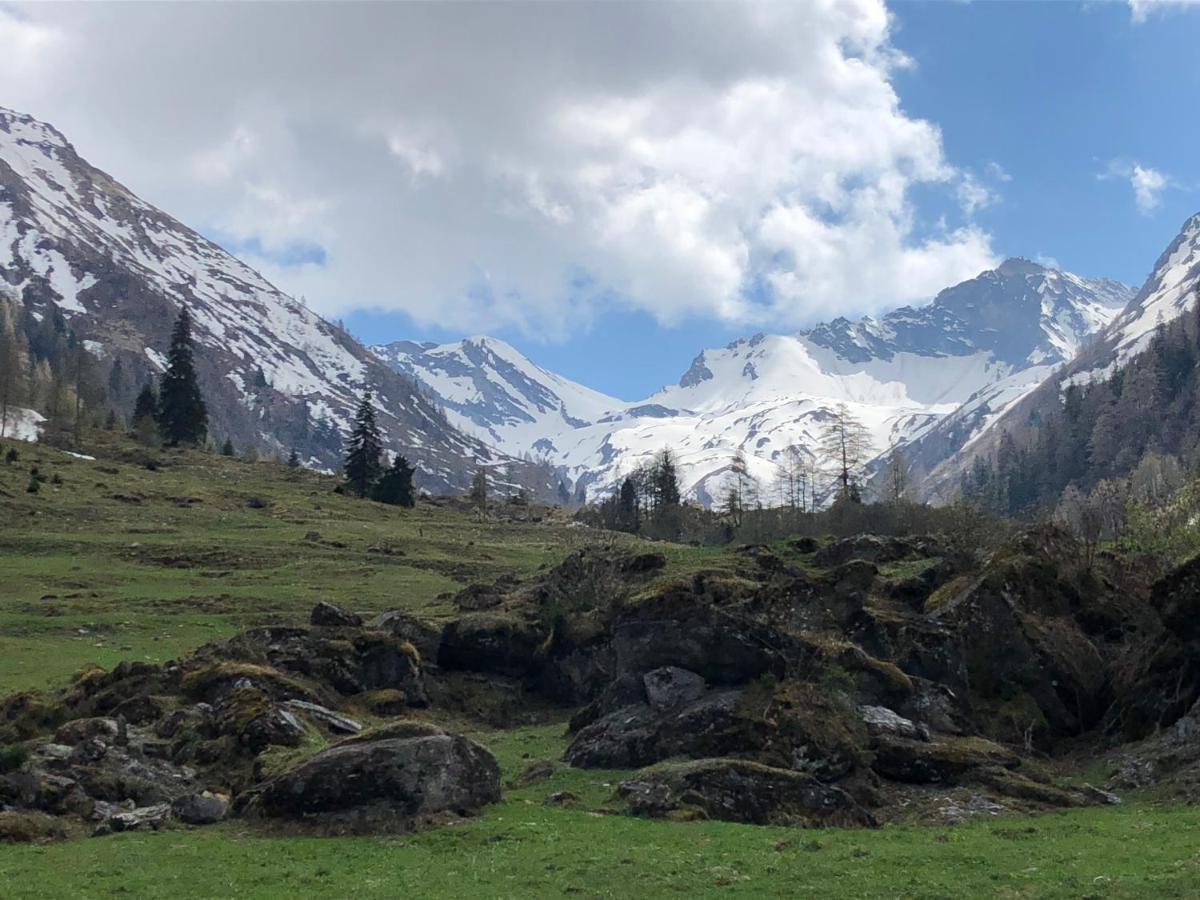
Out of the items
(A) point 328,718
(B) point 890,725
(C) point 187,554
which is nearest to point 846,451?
(C) point 187,554

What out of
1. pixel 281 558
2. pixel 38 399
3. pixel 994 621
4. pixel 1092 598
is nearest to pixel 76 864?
pixel 994 621

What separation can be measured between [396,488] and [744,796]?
101672 mm

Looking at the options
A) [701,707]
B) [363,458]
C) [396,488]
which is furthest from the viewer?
[363,458]

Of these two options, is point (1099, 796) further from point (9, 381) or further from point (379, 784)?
point (9, 381)

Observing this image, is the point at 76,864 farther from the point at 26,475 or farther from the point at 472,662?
the point at 26,475

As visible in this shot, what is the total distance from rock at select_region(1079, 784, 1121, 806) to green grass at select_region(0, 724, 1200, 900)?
0.66 meters

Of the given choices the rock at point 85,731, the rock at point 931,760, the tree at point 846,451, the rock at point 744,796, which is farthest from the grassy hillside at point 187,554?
the tree at point 846,451

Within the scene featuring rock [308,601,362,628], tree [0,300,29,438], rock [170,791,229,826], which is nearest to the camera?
rock [170,791,229,826]

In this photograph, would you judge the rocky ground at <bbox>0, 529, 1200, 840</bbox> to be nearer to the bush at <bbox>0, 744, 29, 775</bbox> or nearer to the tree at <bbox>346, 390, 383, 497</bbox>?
the bush at <bbox>0, 744, 29, 775</bbox>

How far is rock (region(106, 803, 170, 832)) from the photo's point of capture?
25344 millimetres

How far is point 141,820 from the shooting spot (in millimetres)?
25719

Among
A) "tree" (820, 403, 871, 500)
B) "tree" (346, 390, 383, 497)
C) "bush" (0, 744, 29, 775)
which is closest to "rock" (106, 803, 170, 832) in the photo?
"bush" (0, 744, 29, 775)

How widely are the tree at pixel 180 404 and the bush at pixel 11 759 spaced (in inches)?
4497

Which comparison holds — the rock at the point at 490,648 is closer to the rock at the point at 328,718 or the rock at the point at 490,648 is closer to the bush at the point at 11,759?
the rock at the point at 328,718
